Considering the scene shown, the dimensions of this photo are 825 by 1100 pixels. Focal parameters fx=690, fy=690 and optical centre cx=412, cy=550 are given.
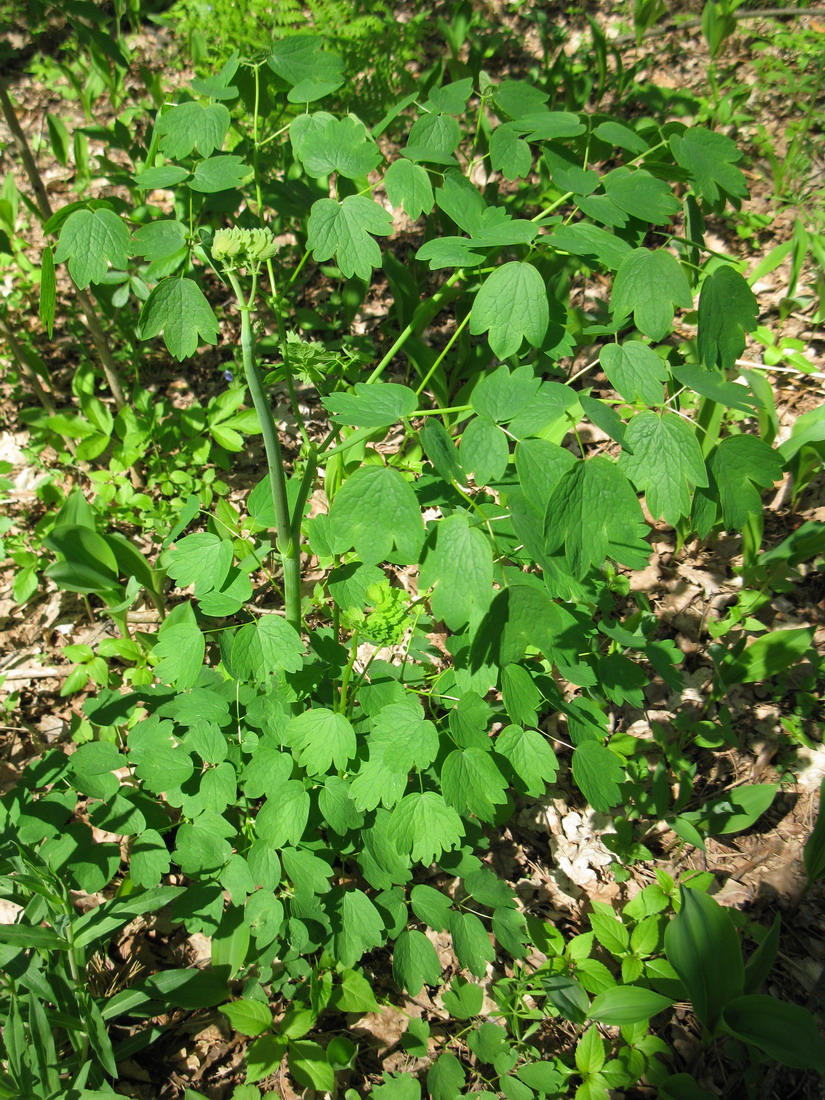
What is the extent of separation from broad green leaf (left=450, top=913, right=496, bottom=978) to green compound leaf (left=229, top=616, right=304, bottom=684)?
2.31 feet

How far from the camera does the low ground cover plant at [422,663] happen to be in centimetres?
105

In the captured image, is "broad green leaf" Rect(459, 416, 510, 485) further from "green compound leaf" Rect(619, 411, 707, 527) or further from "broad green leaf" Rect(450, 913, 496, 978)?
"broad green leaf" Rect(450, 913, 496, 978)

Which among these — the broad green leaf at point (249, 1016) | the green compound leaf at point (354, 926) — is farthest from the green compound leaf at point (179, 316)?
the broad green leaf at point (249, 1016)

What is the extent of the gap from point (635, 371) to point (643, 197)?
0.97 feet

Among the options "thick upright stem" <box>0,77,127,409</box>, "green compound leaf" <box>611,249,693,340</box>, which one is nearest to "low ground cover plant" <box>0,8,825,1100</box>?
"green compound leaf" <box>611,249,693,340</box>

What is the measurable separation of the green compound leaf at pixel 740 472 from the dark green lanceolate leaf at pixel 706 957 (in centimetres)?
88

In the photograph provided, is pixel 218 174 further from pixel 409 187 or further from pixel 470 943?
pixel 470 943

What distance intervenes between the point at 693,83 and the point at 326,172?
10.9 ft

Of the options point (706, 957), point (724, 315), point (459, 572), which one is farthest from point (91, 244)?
point (706, 957)

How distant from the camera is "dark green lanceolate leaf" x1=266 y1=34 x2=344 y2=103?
1249 mm

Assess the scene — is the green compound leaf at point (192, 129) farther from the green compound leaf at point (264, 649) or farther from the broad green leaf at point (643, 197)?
the green compound leaf at point (264, 649)

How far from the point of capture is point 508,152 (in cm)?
115

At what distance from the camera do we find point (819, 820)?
1516mm

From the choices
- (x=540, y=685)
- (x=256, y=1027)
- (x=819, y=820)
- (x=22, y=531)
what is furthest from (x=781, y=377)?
(x=22, y=531)
